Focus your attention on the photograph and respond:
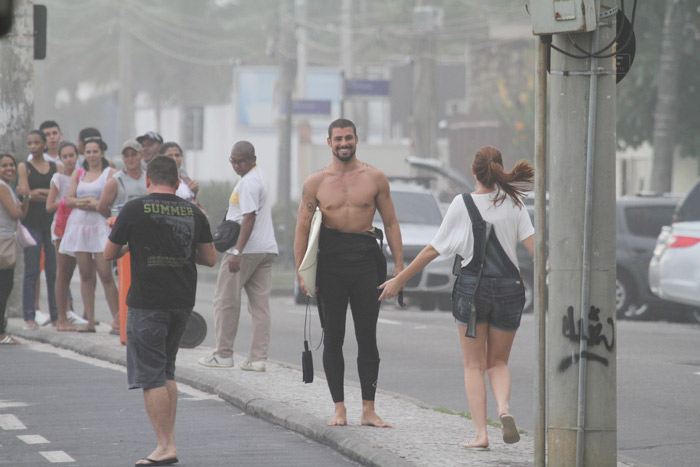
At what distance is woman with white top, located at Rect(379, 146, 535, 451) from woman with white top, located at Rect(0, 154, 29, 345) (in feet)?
18.8

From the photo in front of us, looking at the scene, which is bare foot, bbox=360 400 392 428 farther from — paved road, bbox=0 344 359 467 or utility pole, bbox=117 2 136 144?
utility pole, bbox=117 2 136 144

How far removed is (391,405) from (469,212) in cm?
201

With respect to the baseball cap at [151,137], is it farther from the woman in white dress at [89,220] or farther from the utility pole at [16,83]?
the utility pole at [16,83]

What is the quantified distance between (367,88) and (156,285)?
2334cm

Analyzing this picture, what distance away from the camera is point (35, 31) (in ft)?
47.8

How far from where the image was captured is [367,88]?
30344mm

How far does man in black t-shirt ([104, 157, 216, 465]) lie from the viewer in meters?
7.29

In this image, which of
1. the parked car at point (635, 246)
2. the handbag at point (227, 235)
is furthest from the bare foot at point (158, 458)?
the parked car at point (635, 246)

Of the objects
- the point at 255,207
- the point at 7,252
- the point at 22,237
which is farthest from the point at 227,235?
the point at 22,237

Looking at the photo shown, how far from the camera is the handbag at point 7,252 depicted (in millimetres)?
12273

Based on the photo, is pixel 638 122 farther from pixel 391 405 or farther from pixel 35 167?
pixel 391 405

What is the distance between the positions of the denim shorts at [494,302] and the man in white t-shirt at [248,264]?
3338 millimetres

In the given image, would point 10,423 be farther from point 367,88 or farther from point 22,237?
point 367,88

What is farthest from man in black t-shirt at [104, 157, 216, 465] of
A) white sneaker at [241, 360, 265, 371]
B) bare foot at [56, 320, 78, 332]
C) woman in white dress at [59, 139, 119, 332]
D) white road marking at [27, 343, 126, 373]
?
bare foot at [56, 320, 78, 332]
